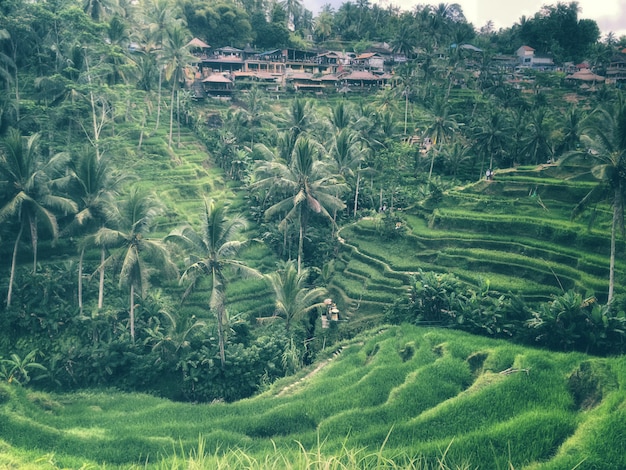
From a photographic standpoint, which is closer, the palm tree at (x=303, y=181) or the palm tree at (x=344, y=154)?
the palm tree at (x=303, y=181)

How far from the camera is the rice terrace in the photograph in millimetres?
13883

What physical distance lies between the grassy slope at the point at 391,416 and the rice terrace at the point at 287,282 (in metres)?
0.07

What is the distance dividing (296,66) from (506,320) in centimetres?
4654

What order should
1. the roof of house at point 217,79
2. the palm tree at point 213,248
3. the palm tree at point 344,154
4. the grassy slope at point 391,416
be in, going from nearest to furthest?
the grassy slope at point 391,416, the palm tree at point 213,248, the palm tree at point 344,154, the roof of house at point 217,79

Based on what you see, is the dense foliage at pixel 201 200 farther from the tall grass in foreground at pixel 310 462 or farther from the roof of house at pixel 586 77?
the tall grass in foreground at pixel 310 462

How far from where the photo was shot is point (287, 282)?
2222 centimetres

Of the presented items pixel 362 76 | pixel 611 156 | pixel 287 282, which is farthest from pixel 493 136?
pixel 287 282

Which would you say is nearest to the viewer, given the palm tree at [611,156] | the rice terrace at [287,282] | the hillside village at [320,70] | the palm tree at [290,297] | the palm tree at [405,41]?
the rice terrace at [287,282]

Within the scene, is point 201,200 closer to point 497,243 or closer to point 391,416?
point 497,243

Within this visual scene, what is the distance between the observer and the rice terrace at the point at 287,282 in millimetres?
13883

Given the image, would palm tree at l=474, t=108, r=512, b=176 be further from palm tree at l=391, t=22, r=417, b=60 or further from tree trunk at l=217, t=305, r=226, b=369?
tree trunk at l=217, t=305, r=226, b=369

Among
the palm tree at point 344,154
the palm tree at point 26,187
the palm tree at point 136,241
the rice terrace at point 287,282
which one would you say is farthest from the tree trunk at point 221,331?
the palm tree at point 344,154

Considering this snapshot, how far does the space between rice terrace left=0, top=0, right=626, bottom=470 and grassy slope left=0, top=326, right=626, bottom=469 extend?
0.07 m

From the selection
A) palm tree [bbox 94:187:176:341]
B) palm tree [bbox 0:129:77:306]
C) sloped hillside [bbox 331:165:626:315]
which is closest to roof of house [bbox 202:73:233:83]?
sloped hillside [bbox 331:165:626:315]
